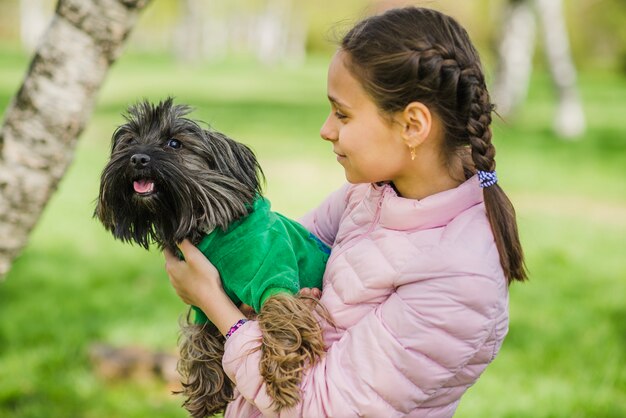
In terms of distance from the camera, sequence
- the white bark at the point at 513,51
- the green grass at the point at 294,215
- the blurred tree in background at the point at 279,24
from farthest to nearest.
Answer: the blurred tree in background at the point at 279,24 < the white bark at the point at 513,51 < the green grass at the point at 294,215

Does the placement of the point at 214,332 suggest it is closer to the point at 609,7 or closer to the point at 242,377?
the point at 242,377

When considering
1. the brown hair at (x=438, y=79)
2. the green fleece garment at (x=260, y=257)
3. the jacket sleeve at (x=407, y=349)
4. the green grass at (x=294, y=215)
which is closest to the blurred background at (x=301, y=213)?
the green grass at (x=294, y=215)

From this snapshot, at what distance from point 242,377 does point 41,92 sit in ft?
5.70

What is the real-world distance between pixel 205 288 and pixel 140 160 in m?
0.43

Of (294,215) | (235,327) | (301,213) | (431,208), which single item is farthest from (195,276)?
(301,213)

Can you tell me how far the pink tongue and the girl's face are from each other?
20.8 inches

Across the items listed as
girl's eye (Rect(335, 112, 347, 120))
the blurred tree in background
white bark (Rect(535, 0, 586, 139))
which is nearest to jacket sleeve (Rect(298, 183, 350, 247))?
girl's eye (Rect(335, 112, 347, 120))

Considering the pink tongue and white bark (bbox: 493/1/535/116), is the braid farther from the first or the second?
white bark (bbox: 493/1/535/116)

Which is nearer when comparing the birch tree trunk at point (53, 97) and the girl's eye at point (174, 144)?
the girl's eye at point (174, 144)

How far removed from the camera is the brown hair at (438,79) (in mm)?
2225

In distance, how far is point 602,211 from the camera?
10.5m

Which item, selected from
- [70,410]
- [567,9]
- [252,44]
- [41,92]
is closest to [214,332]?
[41,92]

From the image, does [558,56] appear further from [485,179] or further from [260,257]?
[260,257]

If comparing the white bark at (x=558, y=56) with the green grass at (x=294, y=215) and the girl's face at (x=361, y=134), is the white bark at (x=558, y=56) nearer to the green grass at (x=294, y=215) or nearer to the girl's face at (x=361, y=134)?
the green grass at (x=294, y=215)
